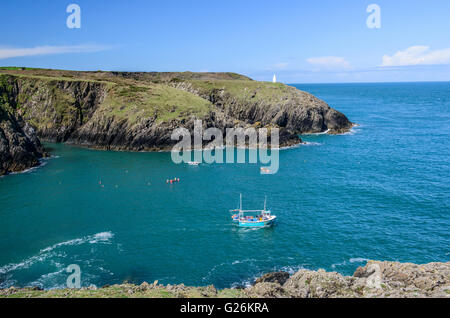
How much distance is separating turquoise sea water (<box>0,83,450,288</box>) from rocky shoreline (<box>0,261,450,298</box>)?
956cm

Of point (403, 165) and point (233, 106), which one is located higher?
point (233, 106)

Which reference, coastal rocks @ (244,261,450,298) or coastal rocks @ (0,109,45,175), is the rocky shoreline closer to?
coastal rocks @ (244,261,450,298)

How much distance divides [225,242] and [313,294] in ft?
71.6

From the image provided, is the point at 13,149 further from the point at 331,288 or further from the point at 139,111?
the point at 331,288

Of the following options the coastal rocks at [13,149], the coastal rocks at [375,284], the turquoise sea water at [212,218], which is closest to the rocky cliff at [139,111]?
the coastal rocks at [13,149]

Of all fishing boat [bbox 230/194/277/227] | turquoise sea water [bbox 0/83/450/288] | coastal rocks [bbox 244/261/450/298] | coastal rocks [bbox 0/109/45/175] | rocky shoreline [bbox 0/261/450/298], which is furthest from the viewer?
coastal rocks [bbox 0/109/45/175]

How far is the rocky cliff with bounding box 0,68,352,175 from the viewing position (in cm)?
12272

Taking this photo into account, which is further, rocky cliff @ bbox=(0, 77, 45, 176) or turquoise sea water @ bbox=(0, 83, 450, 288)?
rocky cliff @ bbox=(0, 77, 45, 176)

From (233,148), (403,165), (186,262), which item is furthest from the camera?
(233,148)

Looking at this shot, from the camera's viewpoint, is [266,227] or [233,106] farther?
[233,106]

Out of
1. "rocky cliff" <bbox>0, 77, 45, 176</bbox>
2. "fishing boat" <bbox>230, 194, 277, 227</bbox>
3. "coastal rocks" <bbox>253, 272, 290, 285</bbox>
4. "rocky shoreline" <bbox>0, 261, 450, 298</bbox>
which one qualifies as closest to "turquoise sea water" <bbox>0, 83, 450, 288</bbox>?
"fishing boat" <bbox>230, 194, 277, 227</bbox>
